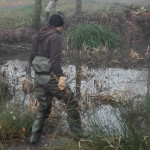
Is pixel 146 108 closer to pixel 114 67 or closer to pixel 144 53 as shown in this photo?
pixel 114 67

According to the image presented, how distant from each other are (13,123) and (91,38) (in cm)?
853

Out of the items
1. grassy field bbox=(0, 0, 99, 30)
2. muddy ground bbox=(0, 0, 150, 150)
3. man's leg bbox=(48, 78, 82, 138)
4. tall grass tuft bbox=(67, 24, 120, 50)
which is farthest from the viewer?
grassy field bbox=(0, 0, 99, 30)

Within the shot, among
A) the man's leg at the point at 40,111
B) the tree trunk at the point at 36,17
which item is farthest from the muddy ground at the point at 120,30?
the man's leg at the point at 40,111

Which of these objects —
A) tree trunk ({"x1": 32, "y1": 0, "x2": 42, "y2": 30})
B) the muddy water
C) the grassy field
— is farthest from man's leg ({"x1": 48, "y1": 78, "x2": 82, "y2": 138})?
the grassy field

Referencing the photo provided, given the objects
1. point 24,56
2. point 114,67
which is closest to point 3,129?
point 114,67

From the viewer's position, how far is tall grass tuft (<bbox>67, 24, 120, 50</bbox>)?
1412 centimetres

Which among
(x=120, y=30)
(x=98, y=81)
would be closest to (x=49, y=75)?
(x=98, y=81)

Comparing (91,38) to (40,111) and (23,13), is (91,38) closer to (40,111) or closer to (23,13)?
(23,13)

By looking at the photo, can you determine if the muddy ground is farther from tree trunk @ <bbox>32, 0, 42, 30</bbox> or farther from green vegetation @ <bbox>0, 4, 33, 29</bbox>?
green vegetation @ <bbox>0, 4, 33, 29</bbox>

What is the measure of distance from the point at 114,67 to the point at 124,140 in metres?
7.41

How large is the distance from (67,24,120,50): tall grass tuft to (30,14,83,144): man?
26.6ft

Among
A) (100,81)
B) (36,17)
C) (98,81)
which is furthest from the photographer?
(36,17)

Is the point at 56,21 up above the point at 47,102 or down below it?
above

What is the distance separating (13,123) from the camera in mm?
5957
